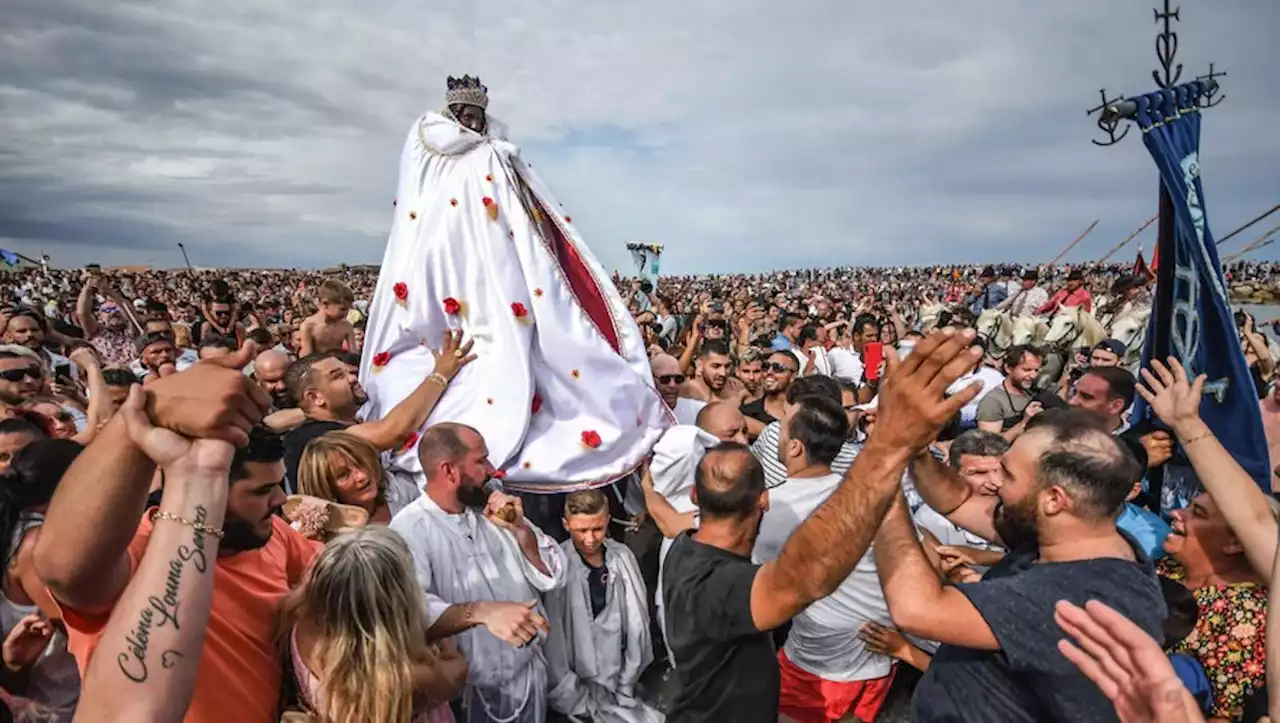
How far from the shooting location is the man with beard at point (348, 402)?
350 cm

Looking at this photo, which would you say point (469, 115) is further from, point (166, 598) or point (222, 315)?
point (222, 315)

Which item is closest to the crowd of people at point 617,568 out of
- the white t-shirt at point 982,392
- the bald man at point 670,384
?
the bald man at point 670,384

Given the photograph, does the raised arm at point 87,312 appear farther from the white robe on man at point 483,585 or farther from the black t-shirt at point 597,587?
the black t-shirt at point 597,587

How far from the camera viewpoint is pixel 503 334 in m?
4.14

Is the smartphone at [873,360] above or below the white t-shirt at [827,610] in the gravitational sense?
above

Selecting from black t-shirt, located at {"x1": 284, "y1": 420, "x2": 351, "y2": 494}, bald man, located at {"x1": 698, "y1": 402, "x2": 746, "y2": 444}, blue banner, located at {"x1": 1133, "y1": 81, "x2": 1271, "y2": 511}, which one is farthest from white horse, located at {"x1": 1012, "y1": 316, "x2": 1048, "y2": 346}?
black t-shirt, located at {"x1": 284, "y1": 420, "x2": 351, "y2": 494}

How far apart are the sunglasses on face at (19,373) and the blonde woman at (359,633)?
363 cm

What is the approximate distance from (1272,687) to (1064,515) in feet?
1.72

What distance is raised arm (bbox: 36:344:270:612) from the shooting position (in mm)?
1264

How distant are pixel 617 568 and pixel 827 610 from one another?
108cm

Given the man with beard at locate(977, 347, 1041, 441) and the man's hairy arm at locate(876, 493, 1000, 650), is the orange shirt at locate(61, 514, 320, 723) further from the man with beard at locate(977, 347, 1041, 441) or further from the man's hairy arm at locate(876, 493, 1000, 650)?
the man with beard at locate(977, 347, 1041, 441)

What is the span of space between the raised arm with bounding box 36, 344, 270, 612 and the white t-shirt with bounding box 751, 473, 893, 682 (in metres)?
2.22

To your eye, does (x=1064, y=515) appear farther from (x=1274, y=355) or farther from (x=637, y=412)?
(x=1274, y=355)

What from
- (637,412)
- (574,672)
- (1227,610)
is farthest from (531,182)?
(1227,610)
